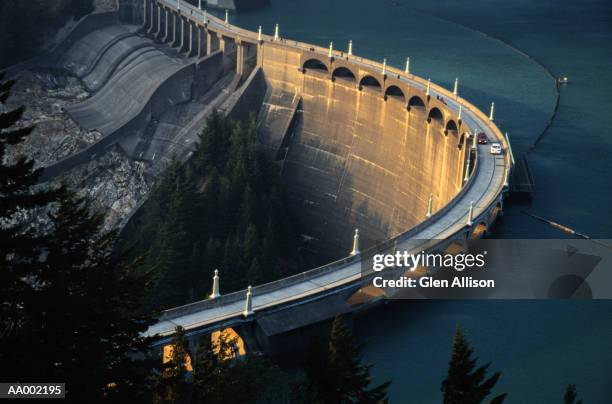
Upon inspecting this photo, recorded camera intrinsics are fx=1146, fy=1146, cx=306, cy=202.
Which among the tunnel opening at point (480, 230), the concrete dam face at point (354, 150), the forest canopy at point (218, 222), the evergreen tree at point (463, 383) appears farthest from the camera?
the concrete dam face at point (354, 150)

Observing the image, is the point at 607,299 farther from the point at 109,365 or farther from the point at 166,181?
the point at 166,181

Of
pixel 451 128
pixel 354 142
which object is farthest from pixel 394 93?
pixel 451 128

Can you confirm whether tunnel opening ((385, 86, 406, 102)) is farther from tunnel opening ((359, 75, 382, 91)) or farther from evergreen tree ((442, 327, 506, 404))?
evergreen tree ((442, 327, 506, 404))

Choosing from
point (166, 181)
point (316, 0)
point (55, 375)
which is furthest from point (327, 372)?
point (316, 0)

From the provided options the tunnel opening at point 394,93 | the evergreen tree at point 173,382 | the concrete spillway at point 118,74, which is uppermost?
the concrete spillway at point 118,74

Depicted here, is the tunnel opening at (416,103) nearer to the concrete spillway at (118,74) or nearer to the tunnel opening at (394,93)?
the tunnel opening at (394,93)

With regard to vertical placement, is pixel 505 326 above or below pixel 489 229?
below

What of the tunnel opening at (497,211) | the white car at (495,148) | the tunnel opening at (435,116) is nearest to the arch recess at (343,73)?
the tunnel opening at (435,116)
